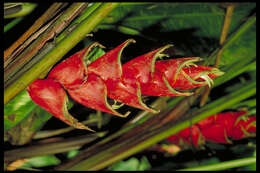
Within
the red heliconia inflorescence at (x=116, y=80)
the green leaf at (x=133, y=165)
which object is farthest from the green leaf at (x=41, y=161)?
the red heliconia inflorescence at (x=116, y=80)

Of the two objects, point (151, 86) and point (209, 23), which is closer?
point (151, 86)

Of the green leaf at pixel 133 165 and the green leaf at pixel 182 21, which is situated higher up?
the green leaf at pixel 182 21

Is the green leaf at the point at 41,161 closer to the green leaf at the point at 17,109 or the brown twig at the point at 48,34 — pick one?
the green leaf at the point at 17,109

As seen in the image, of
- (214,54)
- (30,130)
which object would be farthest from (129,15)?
(30,130)

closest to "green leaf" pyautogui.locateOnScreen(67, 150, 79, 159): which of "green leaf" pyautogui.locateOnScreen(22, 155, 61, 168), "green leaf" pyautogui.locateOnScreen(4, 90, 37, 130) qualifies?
"green leaf" pyautogui.locateOnScreen(22, 155, 61, 168)

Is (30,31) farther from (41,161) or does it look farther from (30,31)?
(41,161)

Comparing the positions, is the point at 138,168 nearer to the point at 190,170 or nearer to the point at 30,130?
the point at 190,170

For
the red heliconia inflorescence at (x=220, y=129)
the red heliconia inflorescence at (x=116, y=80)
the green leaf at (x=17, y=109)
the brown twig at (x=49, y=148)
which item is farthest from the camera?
the red heliconia inflorescence at (x=220, y=129)
